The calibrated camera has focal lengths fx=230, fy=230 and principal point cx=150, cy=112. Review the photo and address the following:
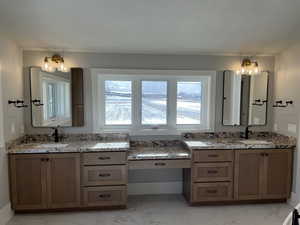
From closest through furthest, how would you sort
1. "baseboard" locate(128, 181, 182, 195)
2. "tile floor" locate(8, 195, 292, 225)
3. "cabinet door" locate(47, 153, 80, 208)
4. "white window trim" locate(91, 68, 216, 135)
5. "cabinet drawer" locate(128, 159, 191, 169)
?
"tile floor" locate(8, 195, 292, 225), "cabinet door" locate(47, 153, 80, 208), "cabinet drawer" locate(128, 159, 191, 169), "white window trim" locate(91, 68, 216, 135), "baseboard" locate(128, 181, 182, 195)

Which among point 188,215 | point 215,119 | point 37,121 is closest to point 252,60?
point 215,119

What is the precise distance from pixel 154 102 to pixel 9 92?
1881 mm

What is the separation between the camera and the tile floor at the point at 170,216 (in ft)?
8.77

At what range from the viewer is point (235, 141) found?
3217mm

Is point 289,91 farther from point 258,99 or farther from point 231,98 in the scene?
point 231,98

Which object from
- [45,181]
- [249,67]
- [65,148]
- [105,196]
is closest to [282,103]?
[249,67]

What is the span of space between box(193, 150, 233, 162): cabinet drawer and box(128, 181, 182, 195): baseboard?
0.75 metres

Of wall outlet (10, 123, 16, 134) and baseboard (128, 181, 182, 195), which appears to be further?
baseboard (128, 181, 182, 195)

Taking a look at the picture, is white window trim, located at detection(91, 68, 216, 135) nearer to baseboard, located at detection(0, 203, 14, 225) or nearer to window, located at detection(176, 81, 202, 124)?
window, located at detection(176, 81, 202, 124)

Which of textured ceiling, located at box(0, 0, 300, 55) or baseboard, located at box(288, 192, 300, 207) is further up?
textured ceiling, located at box(0, 0, 300, 55)

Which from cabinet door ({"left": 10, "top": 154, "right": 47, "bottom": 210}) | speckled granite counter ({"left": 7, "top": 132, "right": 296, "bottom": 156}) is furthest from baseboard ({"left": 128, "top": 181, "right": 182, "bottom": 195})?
cabinet door ({"left": 10, "top": 154, "right": 47, "bottom": 210})

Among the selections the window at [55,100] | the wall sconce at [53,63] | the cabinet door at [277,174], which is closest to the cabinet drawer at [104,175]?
the window at [55,100]

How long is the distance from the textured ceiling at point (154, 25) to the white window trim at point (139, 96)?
0.31 m

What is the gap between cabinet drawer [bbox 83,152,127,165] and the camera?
2.81 metres
